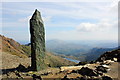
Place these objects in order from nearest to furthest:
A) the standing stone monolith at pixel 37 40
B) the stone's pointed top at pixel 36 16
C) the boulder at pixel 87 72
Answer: the boulder at pixel 87 72 < the standing stone monolith at pixel 37 40 < the stone's pointed top at pixel 36 16

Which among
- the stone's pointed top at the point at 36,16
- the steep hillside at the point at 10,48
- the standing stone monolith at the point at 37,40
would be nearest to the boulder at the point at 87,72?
the standing stone monolith at the point at 37,40

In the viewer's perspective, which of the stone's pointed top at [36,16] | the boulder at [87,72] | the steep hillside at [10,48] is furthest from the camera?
the steep hillside at [10,48]

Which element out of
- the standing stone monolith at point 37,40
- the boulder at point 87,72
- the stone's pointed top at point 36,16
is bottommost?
the boulder at point 87,72

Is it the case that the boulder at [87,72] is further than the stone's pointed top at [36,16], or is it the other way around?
A: the stone's pointed top at [36,16]

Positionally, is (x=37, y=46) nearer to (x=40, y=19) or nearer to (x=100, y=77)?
(x=40, y=19)

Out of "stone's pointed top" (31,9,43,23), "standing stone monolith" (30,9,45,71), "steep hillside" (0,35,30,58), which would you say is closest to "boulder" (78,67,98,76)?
"standing stone monolith" (30,9,45,71)

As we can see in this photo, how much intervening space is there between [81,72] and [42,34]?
27.8 feet

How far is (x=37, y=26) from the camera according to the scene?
88.9 ft

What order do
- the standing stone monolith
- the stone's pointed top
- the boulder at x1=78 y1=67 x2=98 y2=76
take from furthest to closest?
the stone's pointed top
the standing stone monolith
the boulder at x1=78 y1=67 x2=98 y2=76

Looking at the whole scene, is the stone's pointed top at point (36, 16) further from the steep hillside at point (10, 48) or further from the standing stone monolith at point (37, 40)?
the steep hillside at point (10, 48)

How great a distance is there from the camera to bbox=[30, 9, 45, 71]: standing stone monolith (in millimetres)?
26969

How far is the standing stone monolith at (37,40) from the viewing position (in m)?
27.0

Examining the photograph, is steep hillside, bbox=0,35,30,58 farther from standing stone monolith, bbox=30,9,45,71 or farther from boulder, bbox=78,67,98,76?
boulder, bbox=78,67,98,76

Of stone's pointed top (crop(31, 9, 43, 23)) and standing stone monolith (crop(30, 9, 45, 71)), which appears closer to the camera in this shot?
standing stone monolith (crop(30, 9, 45, 71))
